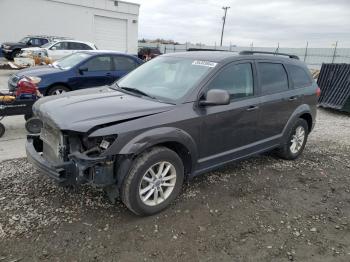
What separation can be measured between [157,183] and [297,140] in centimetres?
315

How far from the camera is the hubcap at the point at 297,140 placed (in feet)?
18.3

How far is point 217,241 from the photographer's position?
10.8 feet

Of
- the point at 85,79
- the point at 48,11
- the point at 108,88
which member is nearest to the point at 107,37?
the point at 48,11

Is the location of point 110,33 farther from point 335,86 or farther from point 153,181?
point 153,181

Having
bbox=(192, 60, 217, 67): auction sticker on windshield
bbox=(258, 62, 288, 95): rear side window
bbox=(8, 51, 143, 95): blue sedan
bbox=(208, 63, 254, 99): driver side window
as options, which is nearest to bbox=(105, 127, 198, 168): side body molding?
bbox=(208, 63, 254, 99): driver side window

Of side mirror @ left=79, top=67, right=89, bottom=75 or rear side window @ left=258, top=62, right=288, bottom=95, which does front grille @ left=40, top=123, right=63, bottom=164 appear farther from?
side mirror @ left=79, top=67, right=89, bottom=75

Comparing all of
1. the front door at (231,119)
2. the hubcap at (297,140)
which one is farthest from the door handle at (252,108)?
the hubcap at (297,140)

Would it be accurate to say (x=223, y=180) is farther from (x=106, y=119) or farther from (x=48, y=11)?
(x=48, y=11)

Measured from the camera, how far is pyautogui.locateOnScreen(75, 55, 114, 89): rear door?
28.5 feet

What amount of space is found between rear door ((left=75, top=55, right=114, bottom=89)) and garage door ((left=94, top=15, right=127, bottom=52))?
23.6 metres

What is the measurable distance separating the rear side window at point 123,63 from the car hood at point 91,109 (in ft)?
17.8

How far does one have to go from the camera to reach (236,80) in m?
4.34

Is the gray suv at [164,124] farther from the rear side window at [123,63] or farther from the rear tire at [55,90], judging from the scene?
the rear side window at [123,63]

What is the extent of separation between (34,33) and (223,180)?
28372 mm
